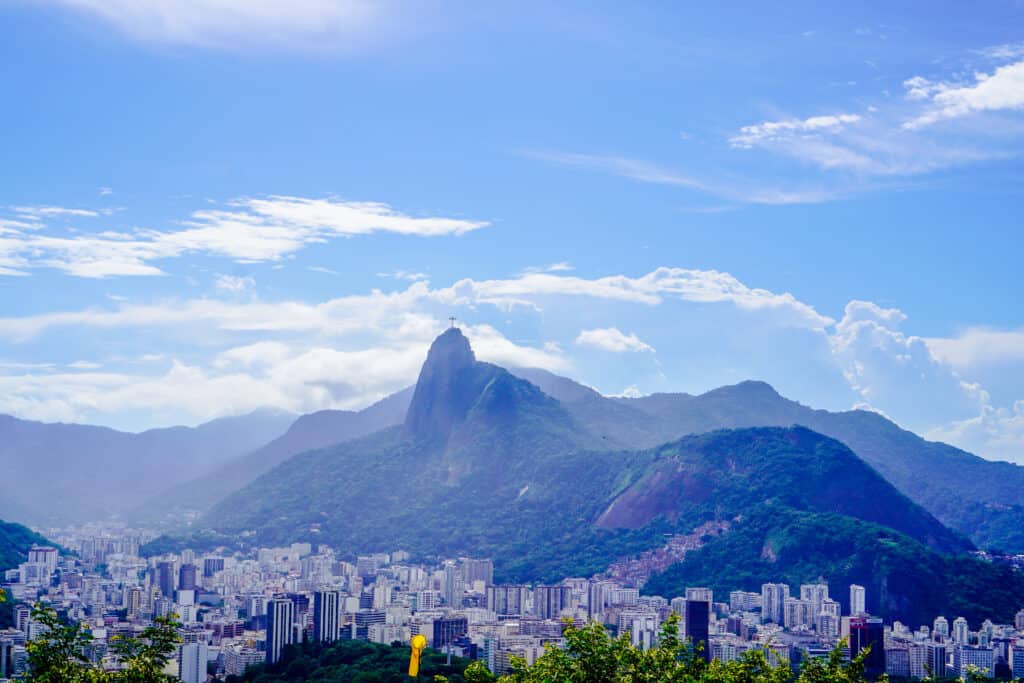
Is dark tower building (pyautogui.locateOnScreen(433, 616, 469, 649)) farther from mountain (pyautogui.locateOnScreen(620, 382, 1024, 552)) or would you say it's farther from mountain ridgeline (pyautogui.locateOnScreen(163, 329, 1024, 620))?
mountain (pyautogui.locateOnScreen(620, 382, 1024, 552))

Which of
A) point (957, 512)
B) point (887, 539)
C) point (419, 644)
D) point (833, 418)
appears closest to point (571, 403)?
point (833, 418)

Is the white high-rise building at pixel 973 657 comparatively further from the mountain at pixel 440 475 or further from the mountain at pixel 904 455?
the mountain at pixel 904 455

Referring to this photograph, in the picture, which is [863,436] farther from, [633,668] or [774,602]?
[633,668]

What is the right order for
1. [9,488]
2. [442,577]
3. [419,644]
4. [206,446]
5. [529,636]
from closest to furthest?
1. [419,644]
2. [529,636]
3. [442,577]
4. [9,488]
5. [206,446]

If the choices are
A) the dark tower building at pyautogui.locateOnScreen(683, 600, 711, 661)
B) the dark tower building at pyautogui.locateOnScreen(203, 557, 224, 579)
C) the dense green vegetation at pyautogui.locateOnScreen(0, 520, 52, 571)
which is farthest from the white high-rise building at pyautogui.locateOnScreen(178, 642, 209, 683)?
the dark tower building at pyautogui.locateOnScreen(203, 557, 224, 579)

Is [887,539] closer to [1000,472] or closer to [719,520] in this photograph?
[719,520]
